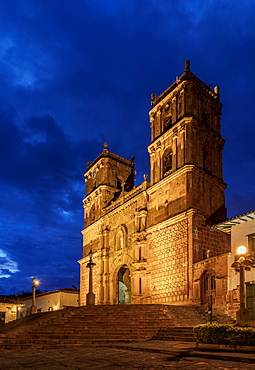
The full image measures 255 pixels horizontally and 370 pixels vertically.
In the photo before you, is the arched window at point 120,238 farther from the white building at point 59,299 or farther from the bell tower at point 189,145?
the white building at point 59,299

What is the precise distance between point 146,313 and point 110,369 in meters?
12.2

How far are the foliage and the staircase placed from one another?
12.0ft

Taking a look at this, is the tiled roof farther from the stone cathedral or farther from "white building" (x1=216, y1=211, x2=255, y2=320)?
the stone cathedral

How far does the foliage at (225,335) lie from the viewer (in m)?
11.4

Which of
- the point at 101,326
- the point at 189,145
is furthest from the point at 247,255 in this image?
the point at 189,145

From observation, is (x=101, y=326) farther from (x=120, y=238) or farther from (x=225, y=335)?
(x=120, y=238)

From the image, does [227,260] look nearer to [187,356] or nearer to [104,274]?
[187,356]

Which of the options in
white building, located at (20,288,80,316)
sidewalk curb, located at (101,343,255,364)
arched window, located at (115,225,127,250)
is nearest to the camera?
sidewalk curb, located at (101,343,255,364)

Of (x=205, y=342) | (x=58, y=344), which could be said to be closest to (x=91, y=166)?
(x=58, y=344)

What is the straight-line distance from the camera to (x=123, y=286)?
37.0 meters

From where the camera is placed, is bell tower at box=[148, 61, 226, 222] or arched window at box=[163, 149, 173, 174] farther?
arched window at box=[163, 149, 173, 174]

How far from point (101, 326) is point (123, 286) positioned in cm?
1866

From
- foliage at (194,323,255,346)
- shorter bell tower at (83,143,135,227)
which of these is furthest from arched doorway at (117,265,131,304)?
foliage at (194,323,255,346)

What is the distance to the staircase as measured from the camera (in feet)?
53.1
